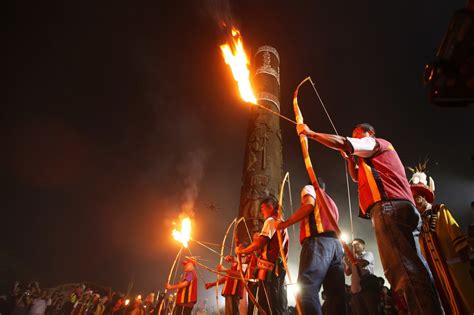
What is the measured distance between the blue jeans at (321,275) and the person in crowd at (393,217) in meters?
0.84

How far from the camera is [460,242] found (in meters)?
3.99

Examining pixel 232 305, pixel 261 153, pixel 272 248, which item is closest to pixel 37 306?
pixel 232 305

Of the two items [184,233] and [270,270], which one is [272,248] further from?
[184,233]

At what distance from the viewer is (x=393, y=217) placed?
2838 millimetres

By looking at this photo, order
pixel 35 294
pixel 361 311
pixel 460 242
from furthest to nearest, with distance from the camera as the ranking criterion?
pixel 35 294 → pixel 361 311 → pixel 460 242

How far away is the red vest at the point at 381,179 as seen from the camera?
3022 mm

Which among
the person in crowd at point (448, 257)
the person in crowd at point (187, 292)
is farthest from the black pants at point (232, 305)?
the person in crowd at point (448, 257)

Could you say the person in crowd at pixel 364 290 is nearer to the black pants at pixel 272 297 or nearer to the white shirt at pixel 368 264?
the white shirt at pixel 368 264

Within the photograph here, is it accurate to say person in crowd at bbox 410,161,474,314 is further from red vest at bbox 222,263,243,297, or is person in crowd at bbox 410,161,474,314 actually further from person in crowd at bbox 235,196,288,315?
red vest at bbox 222,263,243,297

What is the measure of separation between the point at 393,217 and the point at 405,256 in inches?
14.9

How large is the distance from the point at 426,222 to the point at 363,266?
295 cm

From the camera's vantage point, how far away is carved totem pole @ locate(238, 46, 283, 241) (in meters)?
9.58

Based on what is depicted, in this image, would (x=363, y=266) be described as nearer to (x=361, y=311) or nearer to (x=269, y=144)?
(x=361, y=311)

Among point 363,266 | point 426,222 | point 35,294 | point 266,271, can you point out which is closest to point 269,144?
point 363,266
